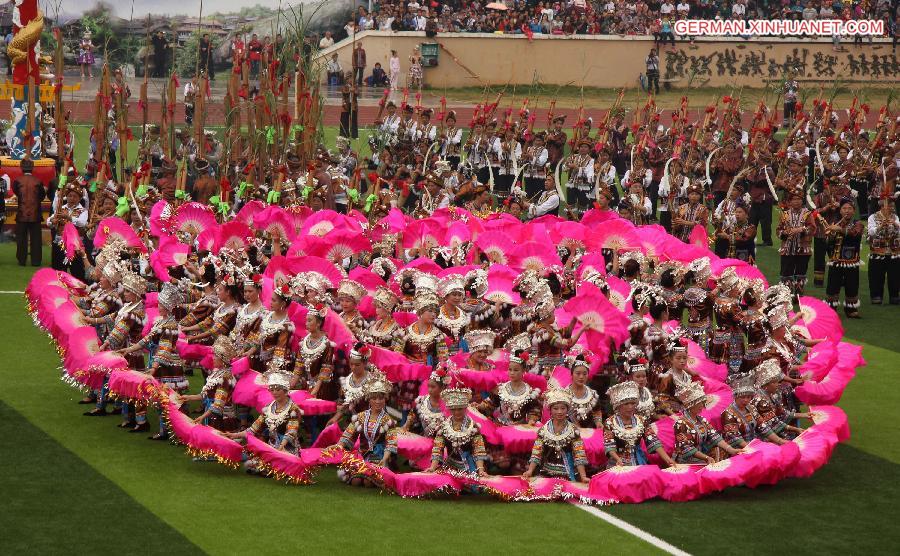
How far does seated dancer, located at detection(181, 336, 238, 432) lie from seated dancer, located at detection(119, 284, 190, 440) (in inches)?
23.8

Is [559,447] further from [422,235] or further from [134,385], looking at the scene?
[422,235]

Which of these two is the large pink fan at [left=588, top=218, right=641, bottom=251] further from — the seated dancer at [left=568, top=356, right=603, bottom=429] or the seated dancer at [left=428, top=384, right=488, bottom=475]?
the seated dancer at [left=428, top=384, right=488, bottom=475]

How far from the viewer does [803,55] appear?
47938 mm

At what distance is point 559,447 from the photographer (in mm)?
11945

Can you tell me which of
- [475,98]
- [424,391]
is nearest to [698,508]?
[424,391]

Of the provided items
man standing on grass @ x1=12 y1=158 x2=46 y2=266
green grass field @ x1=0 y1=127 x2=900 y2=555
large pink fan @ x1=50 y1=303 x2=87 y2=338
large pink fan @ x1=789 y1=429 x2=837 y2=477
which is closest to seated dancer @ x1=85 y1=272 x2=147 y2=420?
green grass field @ x1=0 y1=127 x2=900 y2=555

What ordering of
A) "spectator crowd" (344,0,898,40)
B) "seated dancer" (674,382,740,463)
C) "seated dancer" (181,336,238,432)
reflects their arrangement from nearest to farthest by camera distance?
"seated dancer" (674,382,740,463) → "seated dancer" (181,336,238,432) → "spectator crowd" (344,0,898,40)

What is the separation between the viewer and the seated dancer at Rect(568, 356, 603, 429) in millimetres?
12273

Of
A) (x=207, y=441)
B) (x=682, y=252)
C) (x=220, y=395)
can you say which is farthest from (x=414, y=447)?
(x=682, y=252)

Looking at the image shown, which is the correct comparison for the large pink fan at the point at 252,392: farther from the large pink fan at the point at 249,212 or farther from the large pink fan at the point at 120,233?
the large pink fan at the point at 249,212

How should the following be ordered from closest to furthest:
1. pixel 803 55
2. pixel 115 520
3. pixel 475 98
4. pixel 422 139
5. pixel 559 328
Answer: pixel 115 520 < pixel 559 328 < pixel 422 139 < pixel 475 98 < pixel 803 55

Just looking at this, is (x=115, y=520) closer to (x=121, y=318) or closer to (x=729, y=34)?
(x=121, y=318)

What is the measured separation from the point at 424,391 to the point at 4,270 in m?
12.5

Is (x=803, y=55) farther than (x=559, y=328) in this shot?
Yes
